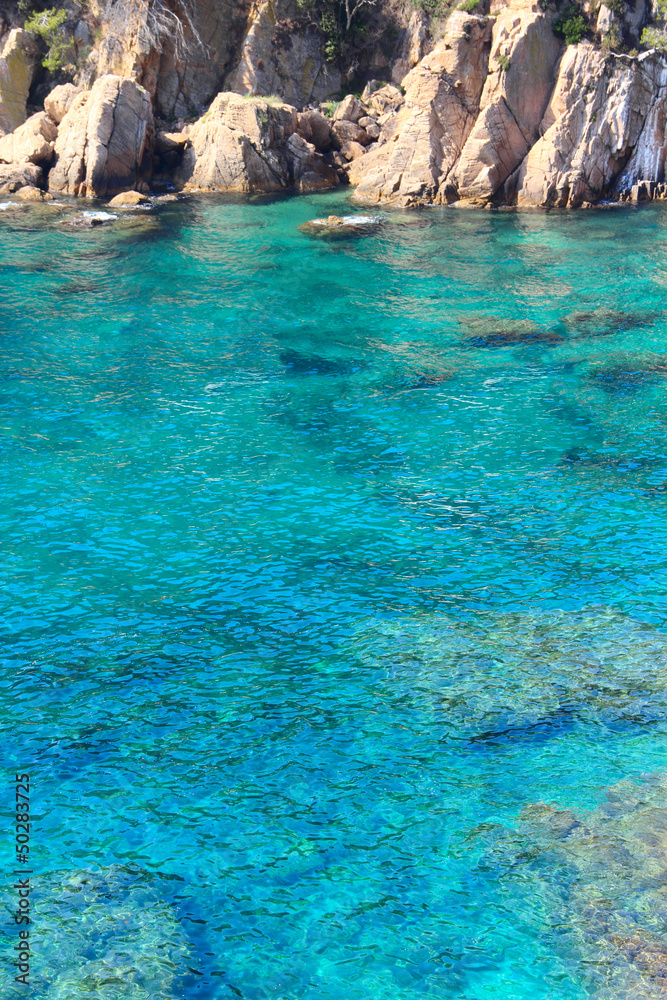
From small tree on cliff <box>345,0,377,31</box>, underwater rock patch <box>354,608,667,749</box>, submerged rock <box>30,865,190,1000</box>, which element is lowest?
submerged rock <box>30,865,190,1000</box>

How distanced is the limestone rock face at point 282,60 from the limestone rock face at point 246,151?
6.79m

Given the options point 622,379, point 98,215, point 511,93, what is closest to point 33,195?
point 98,215

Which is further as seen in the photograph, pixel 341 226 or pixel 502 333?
pixel 341 226

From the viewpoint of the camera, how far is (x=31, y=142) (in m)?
43.4

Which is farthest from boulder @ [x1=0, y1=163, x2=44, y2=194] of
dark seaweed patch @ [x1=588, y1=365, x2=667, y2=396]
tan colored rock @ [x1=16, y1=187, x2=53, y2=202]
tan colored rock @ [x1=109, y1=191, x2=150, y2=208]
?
dark seaweed patch @ [x1=588, y1=365, x2=667, y2=396]

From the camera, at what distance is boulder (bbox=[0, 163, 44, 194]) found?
4234 cm

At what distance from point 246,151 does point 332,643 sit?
124ft

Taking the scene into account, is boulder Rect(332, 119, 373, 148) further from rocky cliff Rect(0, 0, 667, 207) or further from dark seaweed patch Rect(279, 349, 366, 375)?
dark seaweed patch Rect(279, 349, 366, 375)

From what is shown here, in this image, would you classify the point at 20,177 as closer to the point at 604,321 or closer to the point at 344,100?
the point at 344,100

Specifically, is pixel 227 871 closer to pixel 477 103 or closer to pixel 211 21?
pixel 477 103

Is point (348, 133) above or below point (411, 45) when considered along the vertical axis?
below

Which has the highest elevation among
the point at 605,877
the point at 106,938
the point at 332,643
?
the point at 332,643

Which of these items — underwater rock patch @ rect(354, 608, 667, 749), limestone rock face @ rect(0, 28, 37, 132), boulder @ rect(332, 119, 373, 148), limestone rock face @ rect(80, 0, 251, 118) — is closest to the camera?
underwater rock patch @ rect(354, 608, 667, 749)

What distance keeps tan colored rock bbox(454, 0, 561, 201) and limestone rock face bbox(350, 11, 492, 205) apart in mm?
712
